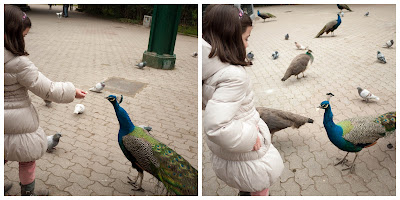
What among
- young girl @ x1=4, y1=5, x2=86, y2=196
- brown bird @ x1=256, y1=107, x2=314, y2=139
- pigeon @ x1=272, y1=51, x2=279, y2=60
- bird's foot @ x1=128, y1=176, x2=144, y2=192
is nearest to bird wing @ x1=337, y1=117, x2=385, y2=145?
brown bird @ x1=256, y1=107, x2=314, y2=139

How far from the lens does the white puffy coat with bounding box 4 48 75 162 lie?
1.86 m

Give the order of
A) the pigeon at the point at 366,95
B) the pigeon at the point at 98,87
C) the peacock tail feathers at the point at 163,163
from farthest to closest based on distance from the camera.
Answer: the pigeon at the point at 98,87 < the pigeon at the point at 366,95 < the peacock tail feathers at the point at 163,163

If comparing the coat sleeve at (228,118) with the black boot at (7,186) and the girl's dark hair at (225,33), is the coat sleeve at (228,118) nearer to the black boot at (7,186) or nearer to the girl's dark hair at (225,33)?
the girl's dark hair at (225,33)

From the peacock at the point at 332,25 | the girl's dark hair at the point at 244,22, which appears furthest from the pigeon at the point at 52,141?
the peacock at the point at 332,25

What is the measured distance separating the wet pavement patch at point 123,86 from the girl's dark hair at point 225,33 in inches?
169

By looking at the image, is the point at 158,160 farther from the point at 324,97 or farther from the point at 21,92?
the point at 324,97

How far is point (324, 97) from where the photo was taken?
5.53 meters

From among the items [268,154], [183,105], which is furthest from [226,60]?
[183,105]

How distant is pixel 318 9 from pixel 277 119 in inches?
593

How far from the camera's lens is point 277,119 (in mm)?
3547

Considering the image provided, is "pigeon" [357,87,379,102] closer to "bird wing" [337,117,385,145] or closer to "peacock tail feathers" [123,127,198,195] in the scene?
"bird wing" [337,117,385,145]

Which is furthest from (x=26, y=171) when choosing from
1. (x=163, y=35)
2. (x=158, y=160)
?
(x=163, y=35)

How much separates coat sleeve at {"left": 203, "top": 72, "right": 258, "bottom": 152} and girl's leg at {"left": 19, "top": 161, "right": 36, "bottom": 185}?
58.7 inches

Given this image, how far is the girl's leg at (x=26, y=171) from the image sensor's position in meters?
2.25
